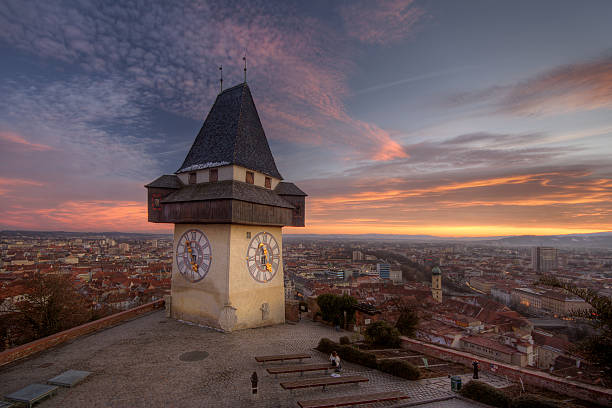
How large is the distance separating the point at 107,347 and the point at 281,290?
25.5 feet

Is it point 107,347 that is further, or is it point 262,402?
point 107,347

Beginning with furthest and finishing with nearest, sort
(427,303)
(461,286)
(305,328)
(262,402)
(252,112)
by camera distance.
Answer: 1. (461,286)
2. (427,303)
3. (252,112)
4. (305,328)
5. (262,402)

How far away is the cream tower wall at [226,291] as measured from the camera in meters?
13.8

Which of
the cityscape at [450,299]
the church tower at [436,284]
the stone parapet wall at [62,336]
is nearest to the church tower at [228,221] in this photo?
the stone parapet wall at [62,336]

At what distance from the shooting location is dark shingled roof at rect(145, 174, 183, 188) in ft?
51.1

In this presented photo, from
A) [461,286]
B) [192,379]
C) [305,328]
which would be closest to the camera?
[192,379]

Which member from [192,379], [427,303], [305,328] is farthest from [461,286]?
[192,379]

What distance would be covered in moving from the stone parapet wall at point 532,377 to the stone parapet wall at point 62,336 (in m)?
13.6

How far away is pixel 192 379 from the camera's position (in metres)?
8.96

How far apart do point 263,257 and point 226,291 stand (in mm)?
2580

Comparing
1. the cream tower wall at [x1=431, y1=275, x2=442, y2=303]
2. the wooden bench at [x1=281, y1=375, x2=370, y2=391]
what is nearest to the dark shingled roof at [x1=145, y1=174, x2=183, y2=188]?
the wooden bench at [x1=281, y1=375, x2=370, y2=391]

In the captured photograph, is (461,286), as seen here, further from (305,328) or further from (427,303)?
(305,328)

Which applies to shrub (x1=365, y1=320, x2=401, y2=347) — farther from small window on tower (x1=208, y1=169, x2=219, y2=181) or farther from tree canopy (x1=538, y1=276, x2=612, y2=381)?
small window on tower (x1=208, y1=169, x2=219, y2=181)

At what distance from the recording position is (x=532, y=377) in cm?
855
